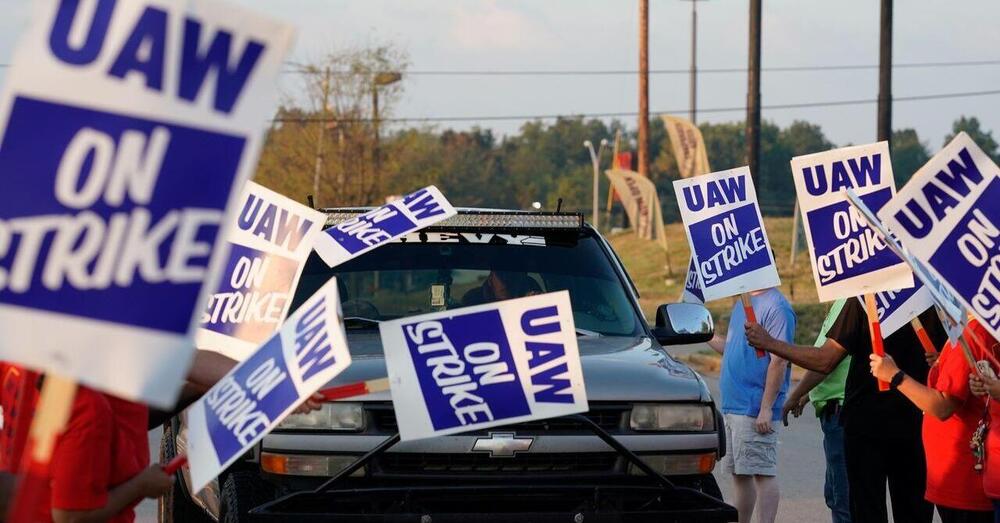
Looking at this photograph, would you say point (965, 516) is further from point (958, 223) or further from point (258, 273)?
point (258, 273)

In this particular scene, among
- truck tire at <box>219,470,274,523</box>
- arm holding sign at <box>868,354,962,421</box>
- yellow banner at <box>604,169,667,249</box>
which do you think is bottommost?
truck tire at <box>219,470,274,523</box>

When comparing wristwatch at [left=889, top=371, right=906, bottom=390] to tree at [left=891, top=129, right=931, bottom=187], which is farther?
tree at [left=891, top=129, right=931, bottom=187]

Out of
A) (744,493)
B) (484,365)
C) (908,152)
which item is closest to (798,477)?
(744,493)

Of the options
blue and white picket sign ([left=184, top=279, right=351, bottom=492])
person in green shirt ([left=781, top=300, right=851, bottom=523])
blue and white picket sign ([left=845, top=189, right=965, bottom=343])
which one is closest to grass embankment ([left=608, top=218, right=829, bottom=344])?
person in green shirt ([left=781, top=300, right=851, bottom=523])

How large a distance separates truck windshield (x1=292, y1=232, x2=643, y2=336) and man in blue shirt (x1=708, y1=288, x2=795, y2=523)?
77 centimetres

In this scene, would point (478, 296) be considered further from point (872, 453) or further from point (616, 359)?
point (872, 453)

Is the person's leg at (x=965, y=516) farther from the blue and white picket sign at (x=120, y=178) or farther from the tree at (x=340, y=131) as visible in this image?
the tree at (x=340, y=131)

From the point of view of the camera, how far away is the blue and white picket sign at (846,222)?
6586mm

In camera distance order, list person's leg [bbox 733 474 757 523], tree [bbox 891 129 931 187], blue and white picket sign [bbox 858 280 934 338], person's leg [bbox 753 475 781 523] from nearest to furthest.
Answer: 1. blue and white picket sign [bbox 858 280 934 338]
2. person's leg [bbox 753 475 781 523]
3. person's leg [bbox 733 474 757 523]
4. tree [bbox 891 129 931 187]

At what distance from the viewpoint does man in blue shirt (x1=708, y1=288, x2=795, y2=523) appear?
328 inches

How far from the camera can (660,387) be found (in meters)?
6.77

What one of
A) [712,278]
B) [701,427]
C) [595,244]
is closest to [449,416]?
[701,427]

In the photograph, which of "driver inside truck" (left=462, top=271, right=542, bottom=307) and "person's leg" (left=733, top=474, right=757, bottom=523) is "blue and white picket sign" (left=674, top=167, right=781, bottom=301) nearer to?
"driver inside truck" (left=462, top=271, right=542, bottom=307)

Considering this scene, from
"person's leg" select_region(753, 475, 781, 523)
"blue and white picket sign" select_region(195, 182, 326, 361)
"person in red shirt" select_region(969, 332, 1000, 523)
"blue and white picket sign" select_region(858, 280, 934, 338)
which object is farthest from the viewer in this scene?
"person's leg" select_region(753, 475, 781, 523)
